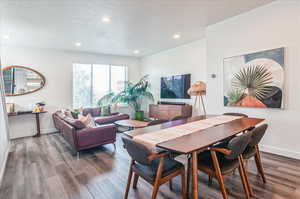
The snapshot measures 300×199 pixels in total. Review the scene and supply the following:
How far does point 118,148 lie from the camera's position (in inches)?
148

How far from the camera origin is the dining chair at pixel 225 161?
1.61 metres

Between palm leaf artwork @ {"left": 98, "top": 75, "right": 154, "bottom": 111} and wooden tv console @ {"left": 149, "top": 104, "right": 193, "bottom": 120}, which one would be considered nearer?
wooden tv console @ {"left": 149, "top": 104, "right": 193, "bottom": 120}

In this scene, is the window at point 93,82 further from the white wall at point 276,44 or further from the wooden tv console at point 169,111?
the white wall at point 276,44

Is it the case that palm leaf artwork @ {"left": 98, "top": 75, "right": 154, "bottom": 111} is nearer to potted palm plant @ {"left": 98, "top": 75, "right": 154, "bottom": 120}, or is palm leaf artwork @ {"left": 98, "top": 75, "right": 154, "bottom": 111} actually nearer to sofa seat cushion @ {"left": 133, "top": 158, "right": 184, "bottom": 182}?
potted palm plant @ {"left": 98, "top": 75, "right": 154, "bottom": 120}

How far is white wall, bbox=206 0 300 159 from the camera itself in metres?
2.78

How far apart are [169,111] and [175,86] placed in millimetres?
929

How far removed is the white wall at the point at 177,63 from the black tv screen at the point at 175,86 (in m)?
0.16

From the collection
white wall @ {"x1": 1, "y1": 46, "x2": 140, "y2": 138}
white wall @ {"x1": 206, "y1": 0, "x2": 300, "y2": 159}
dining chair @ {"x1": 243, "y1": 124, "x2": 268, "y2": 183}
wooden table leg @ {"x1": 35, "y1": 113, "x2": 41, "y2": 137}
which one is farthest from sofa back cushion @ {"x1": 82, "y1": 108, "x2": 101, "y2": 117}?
dining chair @ {"x1": 243, "y1": 124, "x2": 268, "y2": 183}

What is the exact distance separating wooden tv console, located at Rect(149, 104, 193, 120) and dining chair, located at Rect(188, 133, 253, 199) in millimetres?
3043

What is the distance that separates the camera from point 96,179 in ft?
7.96

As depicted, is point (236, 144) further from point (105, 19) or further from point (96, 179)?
point (105, 19)

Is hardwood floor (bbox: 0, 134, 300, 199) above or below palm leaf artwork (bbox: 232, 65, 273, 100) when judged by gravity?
below

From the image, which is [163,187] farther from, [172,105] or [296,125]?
[172,105]

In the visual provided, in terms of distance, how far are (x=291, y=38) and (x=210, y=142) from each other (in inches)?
107
